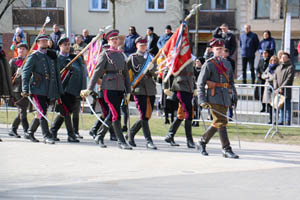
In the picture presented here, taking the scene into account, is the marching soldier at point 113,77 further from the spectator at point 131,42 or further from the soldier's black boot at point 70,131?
the spectator at point 131,42

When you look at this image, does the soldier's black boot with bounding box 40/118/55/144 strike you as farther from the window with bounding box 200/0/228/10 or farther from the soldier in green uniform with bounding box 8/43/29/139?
the window with bounding box 200/0/228/10

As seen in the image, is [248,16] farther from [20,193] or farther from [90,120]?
[20,193]

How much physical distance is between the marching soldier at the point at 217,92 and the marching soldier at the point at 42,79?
9.66 feet

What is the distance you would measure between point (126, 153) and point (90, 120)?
6511mm

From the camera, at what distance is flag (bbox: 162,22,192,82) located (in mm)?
11703

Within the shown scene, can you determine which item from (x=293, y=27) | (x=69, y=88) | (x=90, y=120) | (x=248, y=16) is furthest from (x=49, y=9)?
(x=69, y=88)

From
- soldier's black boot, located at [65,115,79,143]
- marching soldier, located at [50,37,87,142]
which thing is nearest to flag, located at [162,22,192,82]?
marching soldier, located at [50,37,87,142]

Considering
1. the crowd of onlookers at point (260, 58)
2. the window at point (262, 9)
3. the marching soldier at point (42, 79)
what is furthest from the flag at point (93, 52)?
the window at point (262, 9)

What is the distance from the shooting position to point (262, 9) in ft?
126

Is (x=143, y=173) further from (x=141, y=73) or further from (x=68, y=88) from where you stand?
(x=68, y=88)

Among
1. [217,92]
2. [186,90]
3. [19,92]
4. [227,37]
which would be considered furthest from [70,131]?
[227,37]

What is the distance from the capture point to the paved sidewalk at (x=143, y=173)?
7594 millimetres

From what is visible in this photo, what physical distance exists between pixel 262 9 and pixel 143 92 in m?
28.0

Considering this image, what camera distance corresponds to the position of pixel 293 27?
1475 inches
